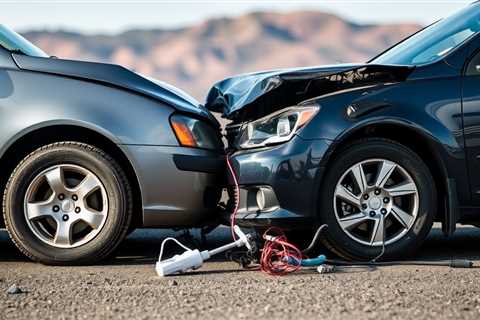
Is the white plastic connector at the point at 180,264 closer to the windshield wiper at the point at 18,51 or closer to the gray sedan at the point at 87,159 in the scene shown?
the gray sedan at the point at 87,159

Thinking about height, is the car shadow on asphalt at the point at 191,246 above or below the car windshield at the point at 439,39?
below

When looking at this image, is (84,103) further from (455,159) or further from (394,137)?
(455,159)

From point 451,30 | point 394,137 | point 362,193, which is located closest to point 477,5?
point 451,30

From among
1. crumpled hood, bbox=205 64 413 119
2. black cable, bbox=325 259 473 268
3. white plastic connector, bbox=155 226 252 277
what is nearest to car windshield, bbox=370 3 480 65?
crumpled hood, bbox=205 64 413 119

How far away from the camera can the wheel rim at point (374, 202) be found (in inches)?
187

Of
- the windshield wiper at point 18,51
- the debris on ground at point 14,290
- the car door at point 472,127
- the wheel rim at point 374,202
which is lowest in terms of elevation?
the debris on ground at point 14,290

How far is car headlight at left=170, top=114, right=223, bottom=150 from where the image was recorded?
4.90m

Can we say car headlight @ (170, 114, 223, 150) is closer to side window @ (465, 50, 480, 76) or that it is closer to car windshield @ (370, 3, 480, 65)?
car windshield @ (370, 3, 480, 65)

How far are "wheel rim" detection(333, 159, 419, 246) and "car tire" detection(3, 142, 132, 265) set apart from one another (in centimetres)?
140

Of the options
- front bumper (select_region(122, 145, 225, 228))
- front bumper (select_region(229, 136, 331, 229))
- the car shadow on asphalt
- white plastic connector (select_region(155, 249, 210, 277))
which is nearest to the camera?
white plastic connector (select_region(155, 249, 210, 277))

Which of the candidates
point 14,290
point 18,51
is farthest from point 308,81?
point 14,290

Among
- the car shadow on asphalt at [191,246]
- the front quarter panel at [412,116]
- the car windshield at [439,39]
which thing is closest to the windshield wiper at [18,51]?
the car shadow on asphalt at [191,246]

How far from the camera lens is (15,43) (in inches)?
204

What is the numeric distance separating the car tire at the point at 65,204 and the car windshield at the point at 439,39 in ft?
7.53
